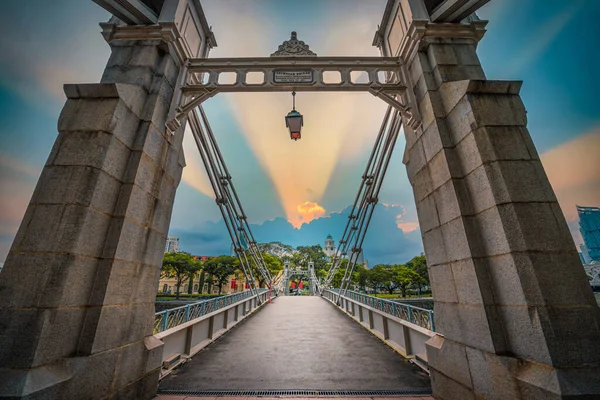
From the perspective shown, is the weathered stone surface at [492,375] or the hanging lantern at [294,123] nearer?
the weathered stone surface at [492,375]

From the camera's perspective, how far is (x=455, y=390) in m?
3.15

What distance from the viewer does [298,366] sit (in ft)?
16.3

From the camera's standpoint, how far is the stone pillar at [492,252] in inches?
95.2

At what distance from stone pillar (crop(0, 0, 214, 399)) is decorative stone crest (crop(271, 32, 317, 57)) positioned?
274 centimetres

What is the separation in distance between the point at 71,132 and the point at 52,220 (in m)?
1.33

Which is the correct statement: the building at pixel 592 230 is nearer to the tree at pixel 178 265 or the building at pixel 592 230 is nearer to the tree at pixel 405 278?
the tree at pixel 405 278

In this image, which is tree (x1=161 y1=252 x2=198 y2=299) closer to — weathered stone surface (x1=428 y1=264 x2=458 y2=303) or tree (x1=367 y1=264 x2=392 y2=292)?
tree (x1=367 y1=264 x2=392 y2=292)

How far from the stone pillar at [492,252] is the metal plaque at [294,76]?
225 centimetres

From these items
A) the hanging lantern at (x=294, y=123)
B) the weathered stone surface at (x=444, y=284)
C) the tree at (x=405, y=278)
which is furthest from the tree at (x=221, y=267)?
the weathered stone surface at (x=444, y=284)

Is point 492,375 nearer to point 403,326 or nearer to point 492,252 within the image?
point 492,252

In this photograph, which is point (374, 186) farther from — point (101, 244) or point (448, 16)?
point (101, 244)

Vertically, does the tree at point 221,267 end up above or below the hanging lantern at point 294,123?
below

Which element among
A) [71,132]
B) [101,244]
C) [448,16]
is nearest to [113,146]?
[71,132]

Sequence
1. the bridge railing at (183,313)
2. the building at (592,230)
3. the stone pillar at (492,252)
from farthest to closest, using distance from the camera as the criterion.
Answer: the building at (592,230) → the bridge railing at (183,313) → the stone pillar at (492,252)
